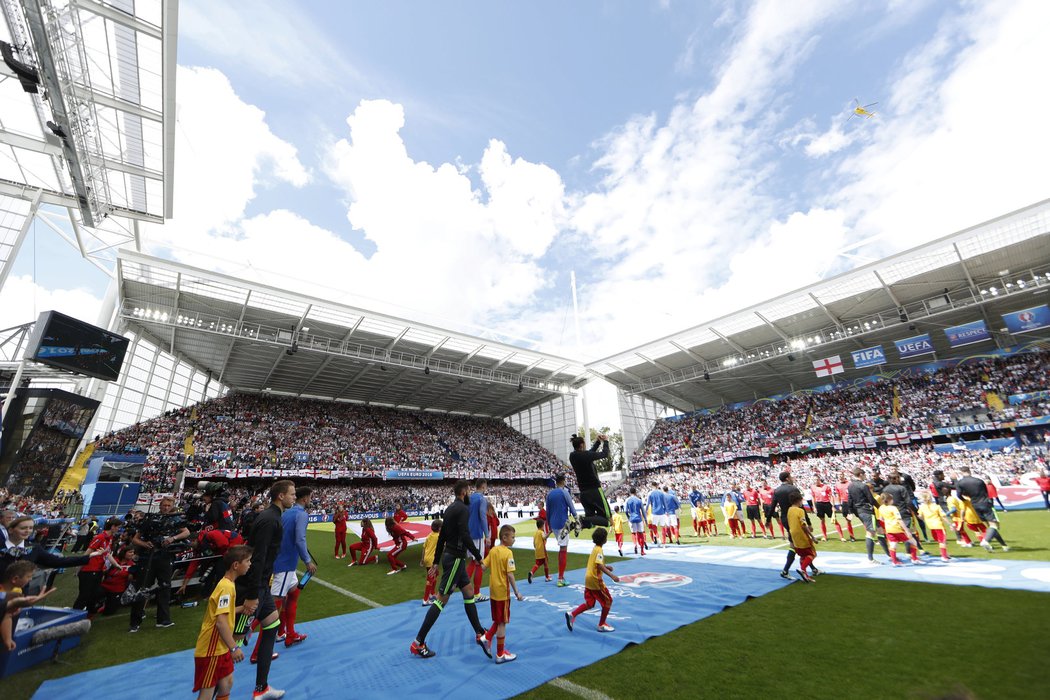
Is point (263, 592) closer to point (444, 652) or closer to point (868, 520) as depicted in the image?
point (444, 652)

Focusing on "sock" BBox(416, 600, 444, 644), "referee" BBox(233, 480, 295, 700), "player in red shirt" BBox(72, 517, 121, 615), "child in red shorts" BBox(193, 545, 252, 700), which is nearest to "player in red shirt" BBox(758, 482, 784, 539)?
"sock" BBox(416, 600, 444, 644)

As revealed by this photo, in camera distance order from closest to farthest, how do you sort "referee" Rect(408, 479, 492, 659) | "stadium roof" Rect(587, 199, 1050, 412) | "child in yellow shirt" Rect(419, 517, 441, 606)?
"referee" Rect(408, 479, 492, 659)
"child in yellow shirt" Rect(419, 517, 441, 606)
"stadium roof" Rect(587, 199, 1050, 412)

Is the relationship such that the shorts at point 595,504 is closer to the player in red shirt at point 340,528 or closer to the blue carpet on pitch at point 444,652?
the blue carpet on pitch at point 444,652

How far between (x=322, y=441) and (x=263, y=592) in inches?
1314

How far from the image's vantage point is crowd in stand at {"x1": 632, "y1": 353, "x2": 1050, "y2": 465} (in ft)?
82.9

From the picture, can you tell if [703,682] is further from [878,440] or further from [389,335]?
[878,440]

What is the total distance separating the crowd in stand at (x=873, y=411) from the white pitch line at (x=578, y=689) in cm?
3312

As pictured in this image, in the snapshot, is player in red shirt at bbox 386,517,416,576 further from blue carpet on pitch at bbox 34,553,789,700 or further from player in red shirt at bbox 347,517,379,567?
blue carpet on pitch at bbox 34,553,789,700

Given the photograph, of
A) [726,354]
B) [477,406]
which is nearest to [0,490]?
[477,406]

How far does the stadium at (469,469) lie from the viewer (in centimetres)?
434

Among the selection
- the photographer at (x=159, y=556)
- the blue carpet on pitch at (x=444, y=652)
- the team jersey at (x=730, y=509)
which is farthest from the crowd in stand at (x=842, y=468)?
the photographer at (x=159, y=556)

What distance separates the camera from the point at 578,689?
143 inches

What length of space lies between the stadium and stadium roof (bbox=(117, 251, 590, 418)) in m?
0.25

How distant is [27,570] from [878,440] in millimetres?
36459
